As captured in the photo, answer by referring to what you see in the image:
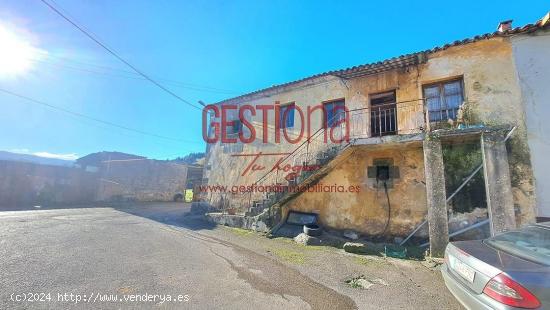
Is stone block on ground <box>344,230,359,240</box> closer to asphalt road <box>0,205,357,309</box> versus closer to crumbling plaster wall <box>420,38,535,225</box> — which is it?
asphalt road <box>0,205,357,309</box>

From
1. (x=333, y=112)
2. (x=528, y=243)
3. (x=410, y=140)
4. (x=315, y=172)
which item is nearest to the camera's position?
(x=528, y=243)

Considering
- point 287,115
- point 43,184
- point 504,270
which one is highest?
point 287,115

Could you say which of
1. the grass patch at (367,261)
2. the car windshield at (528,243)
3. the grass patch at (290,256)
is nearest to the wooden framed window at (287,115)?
the grass patch at (290,256)

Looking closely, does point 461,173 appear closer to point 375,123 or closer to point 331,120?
point 375,123

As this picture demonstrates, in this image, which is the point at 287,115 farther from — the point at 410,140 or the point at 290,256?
the point at 290,256

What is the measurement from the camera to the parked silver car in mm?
2377

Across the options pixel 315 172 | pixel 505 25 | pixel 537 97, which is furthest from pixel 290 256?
pixel 505 25

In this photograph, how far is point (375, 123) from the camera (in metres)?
9.50

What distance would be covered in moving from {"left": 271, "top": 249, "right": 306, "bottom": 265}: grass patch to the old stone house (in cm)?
238

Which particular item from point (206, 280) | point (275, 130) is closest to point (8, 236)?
point (206, 280)

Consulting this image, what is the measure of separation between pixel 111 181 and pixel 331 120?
2122 centimetres

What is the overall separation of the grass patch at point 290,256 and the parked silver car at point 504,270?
315cm

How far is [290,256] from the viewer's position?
639cm

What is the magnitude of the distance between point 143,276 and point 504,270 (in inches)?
204
